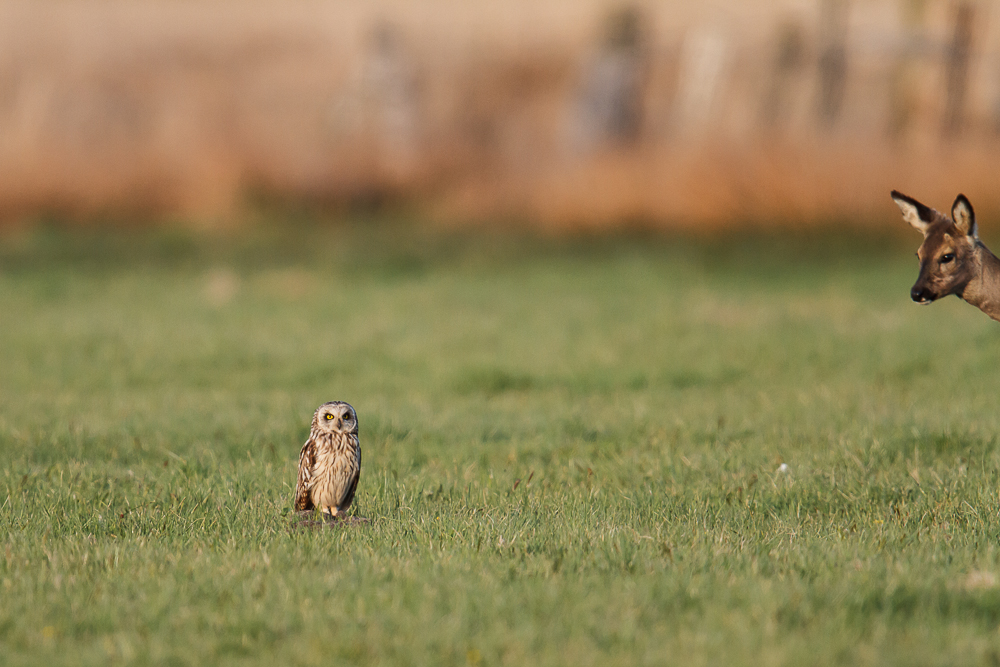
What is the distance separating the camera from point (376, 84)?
995 inches

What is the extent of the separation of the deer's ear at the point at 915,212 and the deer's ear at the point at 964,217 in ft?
0.38

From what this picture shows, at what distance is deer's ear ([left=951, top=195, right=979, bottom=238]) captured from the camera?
Answer: 523 centimetres

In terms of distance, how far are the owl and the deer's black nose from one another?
2.73m

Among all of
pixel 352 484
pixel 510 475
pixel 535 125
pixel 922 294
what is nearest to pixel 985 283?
pixel 922 294

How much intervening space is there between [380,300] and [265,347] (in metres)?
3.16

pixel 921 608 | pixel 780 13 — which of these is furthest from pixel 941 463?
pixel 780 13

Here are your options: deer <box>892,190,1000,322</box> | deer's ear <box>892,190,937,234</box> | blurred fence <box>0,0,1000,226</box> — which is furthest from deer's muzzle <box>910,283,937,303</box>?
blurred fence <box>0,0,1000,226</box>

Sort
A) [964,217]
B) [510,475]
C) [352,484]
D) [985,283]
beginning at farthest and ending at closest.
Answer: [510,475] → [985,283] → [352,484] → [964,217]

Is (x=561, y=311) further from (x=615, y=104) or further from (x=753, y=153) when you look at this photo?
(x=615, y=104)

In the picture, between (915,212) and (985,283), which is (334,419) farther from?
(985,283)

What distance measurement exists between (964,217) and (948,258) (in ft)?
0.77

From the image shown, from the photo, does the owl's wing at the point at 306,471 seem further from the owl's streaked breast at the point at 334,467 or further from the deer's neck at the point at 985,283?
the deer's neck at the point at 985,283

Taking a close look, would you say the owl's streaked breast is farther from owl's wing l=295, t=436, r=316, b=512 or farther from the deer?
the deer

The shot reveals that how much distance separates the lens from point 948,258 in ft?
17.9
